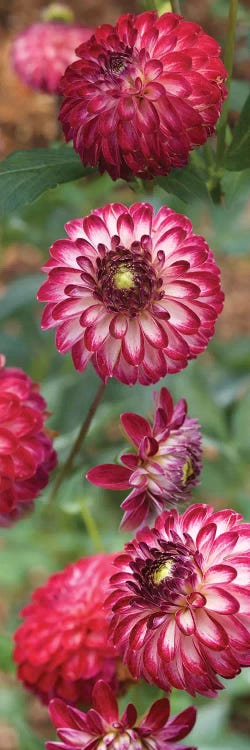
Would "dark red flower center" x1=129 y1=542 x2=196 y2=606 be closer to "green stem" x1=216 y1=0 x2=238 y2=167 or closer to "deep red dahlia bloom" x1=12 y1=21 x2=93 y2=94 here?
"green stem" x1=216 y1=0 x2=238 y2=167

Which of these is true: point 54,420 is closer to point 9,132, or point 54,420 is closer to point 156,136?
point 156,136

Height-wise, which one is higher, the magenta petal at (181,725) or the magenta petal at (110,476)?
the magenta petal at (110,476)

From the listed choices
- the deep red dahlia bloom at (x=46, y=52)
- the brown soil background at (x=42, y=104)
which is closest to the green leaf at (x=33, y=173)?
the deep red dahlia bloom at (x=46, y=52)

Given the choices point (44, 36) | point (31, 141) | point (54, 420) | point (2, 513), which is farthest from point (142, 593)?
point (31, 141)

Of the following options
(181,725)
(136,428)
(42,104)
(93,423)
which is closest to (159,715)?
(181,725)

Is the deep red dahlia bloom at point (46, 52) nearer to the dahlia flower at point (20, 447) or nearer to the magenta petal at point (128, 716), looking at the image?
the dahlia flower at point (20, 447)
